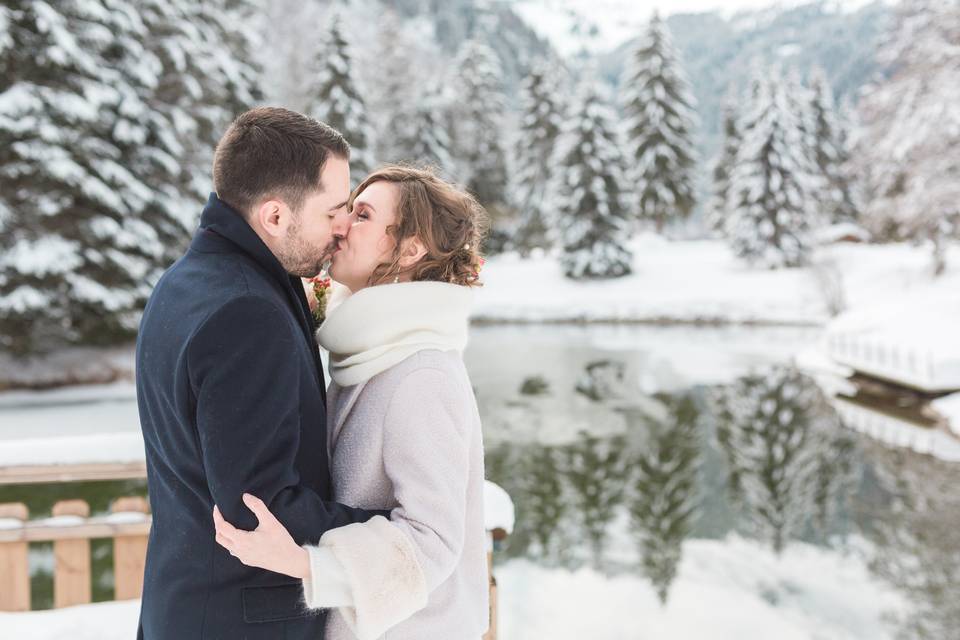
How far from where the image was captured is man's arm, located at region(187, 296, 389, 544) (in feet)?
5.61

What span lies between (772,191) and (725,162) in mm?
12703

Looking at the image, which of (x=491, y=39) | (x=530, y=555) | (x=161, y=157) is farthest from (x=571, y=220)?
(x=491, y=39)

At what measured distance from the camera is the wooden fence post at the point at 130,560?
412 cm

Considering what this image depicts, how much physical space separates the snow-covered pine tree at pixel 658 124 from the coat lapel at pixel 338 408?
4257 centimetres

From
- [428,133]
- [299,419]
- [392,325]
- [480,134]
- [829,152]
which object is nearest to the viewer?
[299,419]

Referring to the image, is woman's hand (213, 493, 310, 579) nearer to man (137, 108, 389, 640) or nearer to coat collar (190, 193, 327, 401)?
man (137, 108, 389, 640)

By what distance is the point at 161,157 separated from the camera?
16.1 m

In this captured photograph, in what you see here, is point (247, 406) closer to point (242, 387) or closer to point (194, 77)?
point (242, 387)

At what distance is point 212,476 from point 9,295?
13989mm

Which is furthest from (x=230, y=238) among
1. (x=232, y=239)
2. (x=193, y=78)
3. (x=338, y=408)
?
(x=193, y=78)

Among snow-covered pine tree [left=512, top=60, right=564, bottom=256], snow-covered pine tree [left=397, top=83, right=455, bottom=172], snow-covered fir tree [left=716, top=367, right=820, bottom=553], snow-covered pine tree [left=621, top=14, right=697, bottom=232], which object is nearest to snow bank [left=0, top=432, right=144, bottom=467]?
snow-covered fir tree [left=716, top=367, right=820, bottom=553]

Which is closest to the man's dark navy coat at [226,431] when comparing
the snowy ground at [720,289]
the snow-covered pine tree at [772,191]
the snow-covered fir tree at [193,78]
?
the snow-covered fir tree at [193,78]

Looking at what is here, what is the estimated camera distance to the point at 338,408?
2.20 m

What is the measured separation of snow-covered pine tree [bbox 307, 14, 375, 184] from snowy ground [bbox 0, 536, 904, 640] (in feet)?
86.4
